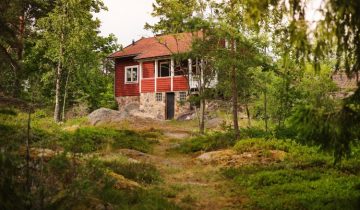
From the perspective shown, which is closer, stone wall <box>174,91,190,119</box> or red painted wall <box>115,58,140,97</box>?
stone wall <box>174,91,190,119</box>

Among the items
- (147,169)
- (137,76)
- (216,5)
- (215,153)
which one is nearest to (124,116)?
(137,76)

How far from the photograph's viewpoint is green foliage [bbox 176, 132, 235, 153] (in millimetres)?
18453

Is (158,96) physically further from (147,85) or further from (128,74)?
(128,74)

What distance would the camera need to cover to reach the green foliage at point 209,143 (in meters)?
18.5

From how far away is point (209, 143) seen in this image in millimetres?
18891

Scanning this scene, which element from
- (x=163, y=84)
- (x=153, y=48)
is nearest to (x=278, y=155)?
(x=163, y=84)

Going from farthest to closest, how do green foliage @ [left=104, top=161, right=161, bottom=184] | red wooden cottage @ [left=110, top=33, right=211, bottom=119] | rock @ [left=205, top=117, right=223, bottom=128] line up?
red wooden cottage @ [left=110, top=33, right=211, bottom=119]
rock @ [left=205, top=117, right=223, bottom=128]
green foliage @ [left=104, top=161, right=161, bottom=184]

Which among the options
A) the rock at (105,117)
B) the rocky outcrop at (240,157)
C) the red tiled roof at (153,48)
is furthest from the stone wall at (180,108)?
the rocky outcrop at (240,157)

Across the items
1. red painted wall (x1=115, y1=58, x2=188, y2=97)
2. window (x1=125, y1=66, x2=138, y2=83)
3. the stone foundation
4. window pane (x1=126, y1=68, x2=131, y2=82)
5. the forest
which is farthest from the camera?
window pane (x1=126, y1=68, x2=131, y2=82)

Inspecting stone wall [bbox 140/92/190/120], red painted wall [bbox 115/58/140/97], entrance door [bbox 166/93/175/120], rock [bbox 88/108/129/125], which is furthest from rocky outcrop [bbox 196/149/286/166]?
red painted wall [bbox 115/58/140/97]

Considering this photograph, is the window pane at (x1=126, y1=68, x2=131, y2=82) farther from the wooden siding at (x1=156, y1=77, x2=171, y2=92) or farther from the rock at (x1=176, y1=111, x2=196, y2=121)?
the rock at (x1=176, y1=111, x2=196, y2=121)

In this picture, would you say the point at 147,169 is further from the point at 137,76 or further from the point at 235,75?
the point at 137,76

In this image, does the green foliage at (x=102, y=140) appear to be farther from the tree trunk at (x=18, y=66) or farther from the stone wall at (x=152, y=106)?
the stone wall at (x=152, y=106)

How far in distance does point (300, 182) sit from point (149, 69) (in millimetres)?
31446
